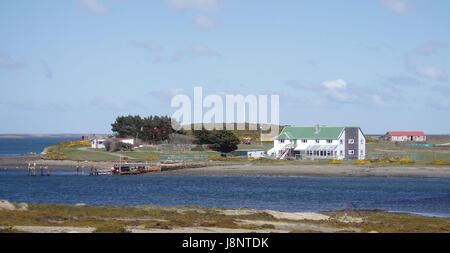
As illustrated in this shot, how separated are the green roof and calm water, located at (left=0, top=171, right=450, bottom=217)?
1916 cm

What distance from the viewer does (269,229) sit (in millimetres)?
Result: 26859

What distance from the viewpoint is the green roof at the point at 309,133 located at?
83.8m

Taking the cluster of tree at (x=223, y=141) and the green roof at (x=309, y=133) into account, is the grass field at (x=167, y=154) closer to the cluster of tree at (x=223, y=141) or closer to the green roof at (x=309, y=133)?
the cluster of tree at (x=223, y=141)

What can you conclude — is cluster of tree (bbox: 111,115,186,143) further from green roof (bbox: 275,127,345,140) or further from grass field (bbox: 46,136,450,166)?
green roof (bbox: 275,127,345,140)

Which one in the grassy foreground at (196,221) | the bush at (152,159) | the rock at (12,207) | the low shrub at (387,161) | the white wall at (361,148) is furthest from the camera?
the bush at (152,159)

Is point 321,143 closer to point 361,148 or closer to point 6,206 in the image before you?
point 361,148

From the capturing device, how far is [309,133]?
3388 inches

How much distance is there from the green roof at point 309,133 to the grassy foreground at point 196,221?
4780 cm

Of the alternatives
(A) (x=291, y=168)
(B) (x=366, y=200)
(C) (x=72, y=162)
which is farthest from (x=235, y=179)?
(C) (x=72, y=162)

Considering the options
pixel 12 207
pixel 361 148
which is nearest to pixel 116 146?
pixel 361 148

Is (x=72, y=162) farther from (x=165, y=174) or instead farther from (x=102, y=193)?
(x=102, y=193)

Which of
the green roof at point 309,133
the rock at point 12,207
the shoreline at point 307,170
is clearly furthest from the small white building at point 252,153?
the rock at point 12,207
